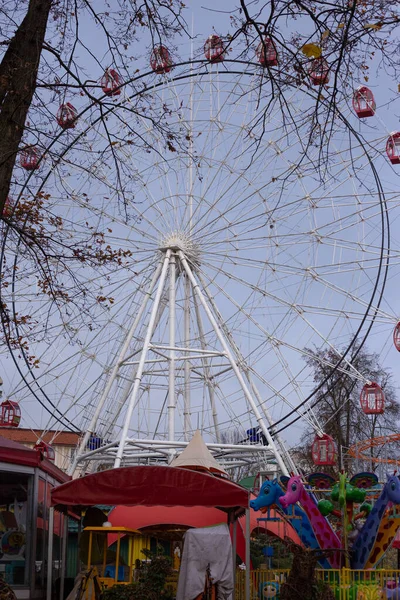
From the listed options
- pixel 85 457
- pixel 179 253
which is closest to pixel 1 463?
pixel 85 457

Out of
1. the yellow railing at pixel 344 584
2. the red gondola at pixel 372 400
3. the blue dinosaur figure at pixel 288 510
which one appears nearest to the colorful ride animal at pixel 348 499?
the blue dinosaur figure at pixel 288 510

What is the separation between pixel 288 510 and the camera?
57.2 feet

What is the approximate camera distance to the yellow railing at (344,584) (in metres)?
13.3

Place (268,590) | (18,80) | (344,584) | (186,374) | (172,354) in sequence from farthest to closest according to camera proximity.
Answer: (186,374) → (172,354) → (268,590) → (344,584) → (18,80)

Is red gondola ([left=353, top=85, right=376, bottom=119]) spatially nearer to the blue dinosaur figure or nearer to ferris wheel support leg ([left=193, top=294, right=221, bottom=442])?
ferris wheel support leg ([left=193, top=294, right=221, bottom=442])

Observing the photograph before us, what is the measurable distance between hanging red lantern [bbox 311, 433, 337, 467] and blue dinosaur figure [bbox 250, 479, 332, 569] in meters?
8.00

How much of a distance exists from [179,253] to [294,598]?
549 inches

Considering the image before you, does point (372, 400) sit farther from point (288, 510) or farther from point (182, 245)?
point (288, 510)

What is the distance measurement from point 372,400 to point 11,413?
38.8 ft

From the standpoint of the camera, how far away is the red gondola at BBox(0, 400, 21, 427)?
28078 millimetres

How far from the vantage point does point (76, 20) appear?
9.90 m

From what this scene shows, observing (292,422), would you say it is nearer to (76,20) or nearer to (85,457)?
(85,457)

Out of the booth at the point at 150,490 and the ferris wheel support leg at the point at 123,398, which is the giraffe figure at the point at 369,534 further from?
the ferris wheel support leg at the point at 123,398

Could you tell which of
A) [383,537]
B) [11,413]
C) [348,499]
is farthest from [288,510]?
[11,413]
